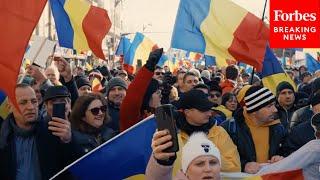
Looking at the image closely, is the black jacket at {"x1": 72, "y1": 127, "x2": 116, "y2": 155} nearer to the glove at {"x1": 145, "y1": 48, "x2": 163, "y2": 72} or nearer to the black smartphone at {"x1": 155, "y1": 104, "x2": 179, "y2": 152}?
the glove at {"x1": 145, "y1": 48, "x2": 163, "y2": 72}

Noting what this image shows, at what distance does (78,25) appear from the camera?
25.7 feet

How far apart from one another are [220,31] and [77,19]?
6.73 ft

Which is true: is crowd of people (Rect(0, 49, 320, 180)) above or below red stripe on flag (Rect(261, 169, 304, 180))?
above

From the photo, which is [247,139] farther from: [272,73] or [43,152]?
[272,73]

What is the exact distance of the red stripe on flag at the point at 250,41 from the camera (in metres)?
7.88

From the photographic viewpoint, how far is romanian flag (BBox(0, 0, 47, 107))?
12.2ft

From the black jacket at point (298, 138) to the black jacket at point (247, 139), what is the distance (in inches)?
2.9

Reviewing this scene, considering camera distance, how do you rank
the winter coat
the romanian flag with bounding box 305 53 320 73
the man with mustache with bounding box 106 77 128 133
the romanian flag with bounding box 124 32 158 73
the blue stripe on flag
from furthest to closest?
the romanian flag with bounding box 305 53 320 73
the romanian flag with bounding box 124 32 158 73
the winter coat
the blue stripe on flag
the man with mustache with bounding box 106 77 128 133

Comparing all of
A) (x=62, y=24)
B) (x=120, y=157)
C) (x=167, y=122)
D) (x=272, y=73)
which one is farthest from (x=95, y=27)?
(x=167, y=122)

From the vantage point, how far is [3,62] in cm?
378

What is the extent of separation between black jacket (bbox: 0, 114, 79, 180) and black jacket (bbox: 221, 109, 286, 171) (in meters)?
1.54

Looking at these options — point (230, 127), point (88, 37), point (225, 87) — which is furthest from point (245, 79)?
point (230, 127)

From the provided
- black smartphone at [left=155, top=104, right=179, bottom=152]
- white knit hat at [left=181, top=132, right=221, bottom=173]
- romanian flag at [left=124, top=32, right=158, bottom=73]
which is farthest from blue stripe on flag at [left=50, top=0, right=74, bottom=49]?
romanian flag at [left=124, top=32, right=158, bottom=73]

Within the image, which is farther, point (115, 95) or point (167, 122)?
point (115, 95)
